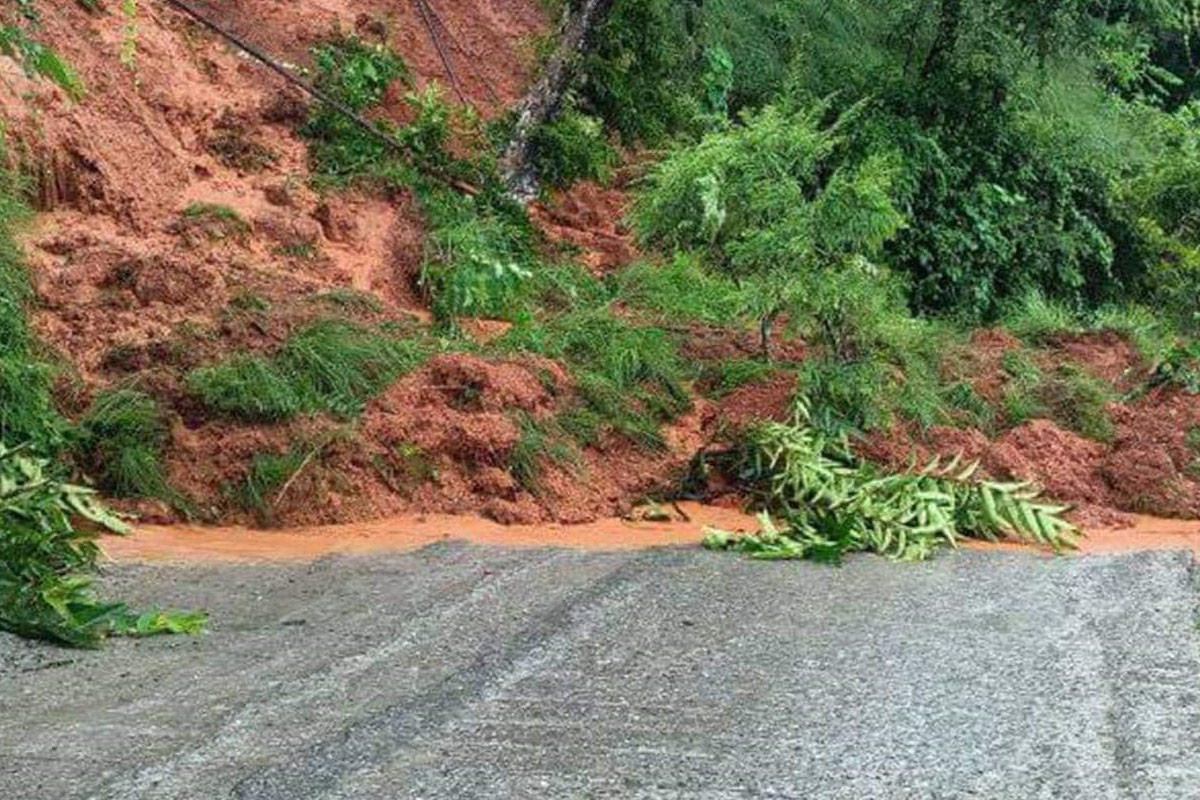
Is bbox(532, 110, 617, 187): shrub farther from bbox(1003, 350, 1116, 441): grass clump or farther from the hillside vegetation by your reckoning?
bbox(1003, 350, 1116, 441): grass clump

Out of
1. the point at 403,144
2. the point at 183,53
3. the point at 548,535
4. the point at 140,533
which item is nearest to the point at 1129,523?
the point at 548,535

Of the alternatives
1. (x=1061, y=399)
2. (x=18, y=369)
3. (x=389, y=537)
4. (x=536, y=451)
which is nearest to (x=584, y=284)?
(x=536, y=451)

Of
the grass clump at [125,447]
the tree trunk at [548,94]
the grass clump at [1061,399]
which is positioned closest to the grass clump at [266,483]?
the grass clump at [125,447]

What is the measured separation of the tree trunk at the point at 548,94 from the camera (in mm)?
14602

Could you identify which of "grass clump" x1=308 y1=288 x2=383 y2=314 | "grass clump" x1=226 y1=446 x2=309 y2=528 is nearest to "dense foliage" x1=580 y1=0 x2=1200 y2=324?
"grass clump" x1=308 y1=288 x2=383 y2=314

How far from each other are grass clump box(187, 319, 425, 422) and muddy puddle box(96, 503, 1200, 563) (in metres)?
0.89

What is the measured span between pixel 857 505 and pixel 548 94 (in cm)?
662

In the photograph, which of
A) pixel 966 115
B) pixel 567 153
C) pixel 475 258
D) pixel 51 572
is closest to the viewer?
pixel 51 572

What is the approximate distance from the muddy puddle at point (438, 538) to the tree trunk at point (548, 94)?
17.1ft

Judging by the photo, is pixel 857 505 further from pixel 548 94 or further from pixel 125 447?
pixel 548 94

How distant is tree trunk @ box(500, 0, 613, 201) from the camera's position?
47.9ft

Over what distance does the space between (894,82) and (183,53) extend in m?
6.70

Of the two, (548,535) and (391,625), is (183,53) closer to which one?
(548,535)

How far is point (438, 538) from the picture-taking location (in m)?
9.07
